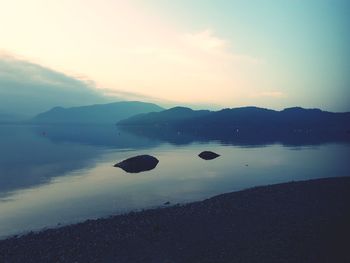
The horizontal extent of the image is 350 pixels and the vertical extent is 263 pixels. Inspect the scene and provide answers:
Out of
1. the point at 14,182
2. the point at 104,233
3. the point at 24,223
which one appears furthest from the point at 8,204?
the point at 104,233

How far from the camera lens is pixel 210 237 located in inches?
863

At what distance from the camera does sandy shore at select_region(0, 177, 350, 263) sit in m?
18.6

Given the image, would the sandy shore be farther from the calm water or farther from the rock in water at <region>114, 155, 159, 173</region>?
the rock in water at <region>114, 155, 159, 173</region>

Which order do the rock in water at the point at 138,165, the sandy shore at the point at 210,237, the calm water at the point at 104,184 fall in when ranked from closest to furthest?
the sandy shore at the point at 210,237 → the calm water at the point at 104,184 → the rock in water at the point at 138,165

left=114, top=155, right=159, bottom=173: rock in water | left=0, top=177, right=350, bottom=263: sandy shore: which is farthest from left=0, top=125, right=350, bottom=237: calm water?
left=0, top=177, right=350, bottom=263: sandy shore

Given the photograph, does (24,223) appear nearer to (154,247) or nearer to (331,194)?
(154,247)

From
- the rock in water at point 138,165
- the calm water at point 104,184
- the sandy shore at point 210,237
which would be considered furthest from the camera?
the rock in water at point 138,165

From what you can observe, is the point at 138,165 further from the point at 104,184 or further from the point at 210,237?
the point at 210,237

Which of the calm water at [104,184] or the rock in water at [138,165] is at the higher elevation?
the rock in water at [138,165]

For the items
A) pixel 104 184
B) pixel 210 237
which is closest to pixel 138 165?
pixel 104 184

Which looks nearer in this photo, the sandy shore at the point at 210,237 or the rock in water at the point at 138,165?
the sandy shore at the point at 210,237

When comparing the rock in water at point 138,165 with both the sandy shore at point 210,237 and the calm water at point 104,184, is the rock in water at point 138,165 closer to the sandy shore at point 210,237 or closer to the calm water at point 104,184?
the calm water at point 104,184

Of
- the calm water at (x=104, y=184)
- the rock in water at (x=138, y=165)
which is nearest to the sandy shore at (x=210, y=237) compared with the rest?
the calm water at (x=104, y=184)

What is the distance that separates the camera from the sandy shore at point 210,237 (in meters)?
18.6
